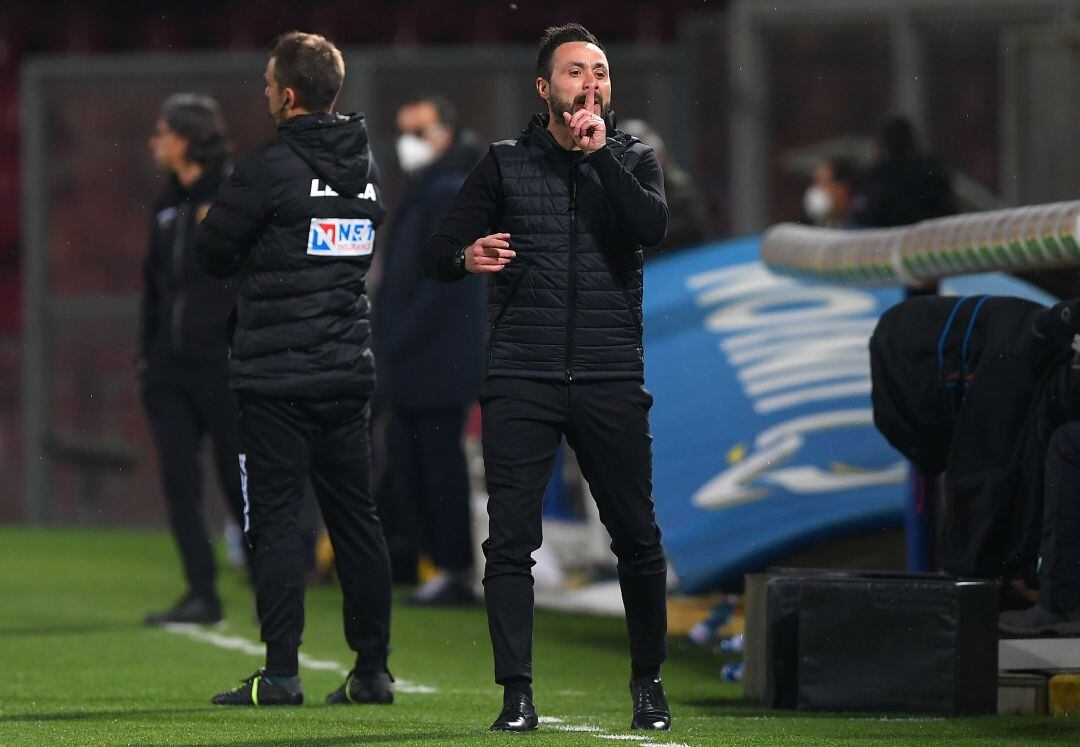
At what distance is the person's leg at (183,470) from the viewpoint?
9438 mm

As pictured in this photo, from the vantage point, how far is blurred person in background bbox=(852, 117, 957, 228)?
451 inches

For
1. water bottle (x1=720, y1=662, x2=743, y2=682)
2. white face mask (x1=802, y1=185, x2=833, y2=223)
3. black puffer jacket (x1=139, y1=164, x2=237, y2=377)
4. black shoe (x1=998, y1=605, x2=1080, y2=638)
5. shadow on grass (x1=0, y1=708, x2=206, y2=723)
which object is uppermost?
white face mask (x1=802, y1=185, x2=833, y2=223)

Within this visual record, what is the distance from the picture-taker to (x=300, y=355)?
6516 mm

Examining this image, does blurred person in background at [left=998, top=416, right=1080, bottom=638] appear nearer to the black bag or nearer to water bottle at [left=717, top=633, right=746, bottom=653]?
the black bag

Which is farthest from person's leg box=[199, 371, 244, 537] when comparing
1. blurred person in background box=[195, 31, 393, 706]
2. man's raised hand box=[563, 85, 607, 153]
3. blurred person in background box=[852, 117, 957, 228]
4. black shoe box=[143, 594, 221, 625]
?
man's raised hand box=[563, 85, 607, 153]

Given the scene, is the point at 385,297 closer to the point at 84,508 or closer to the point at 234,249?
the point at 234,249

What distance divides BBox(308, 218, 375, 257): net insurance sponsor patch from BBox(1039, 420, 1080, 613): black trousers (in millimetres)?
1920

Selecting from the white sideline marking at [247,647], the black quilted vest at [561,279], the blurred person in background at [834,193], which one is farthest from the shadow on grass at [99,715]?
the blurred person in background at [834,193]

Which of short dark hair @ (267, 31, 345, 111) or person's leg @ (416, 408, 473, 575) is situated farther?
person's leg @ (416, 408, 473, 575)

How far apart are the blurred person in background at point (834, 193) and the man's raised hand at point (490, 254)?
7.51 meters

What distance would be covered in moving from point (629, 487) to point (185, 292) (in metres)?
4.03

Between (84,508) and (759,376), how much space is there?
28.1ft

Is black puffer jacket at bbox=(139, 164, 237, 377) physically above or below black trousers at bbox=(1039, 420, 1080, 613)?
above

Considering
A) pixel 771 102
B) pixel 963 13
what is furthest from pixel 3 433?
pixel 963 13
